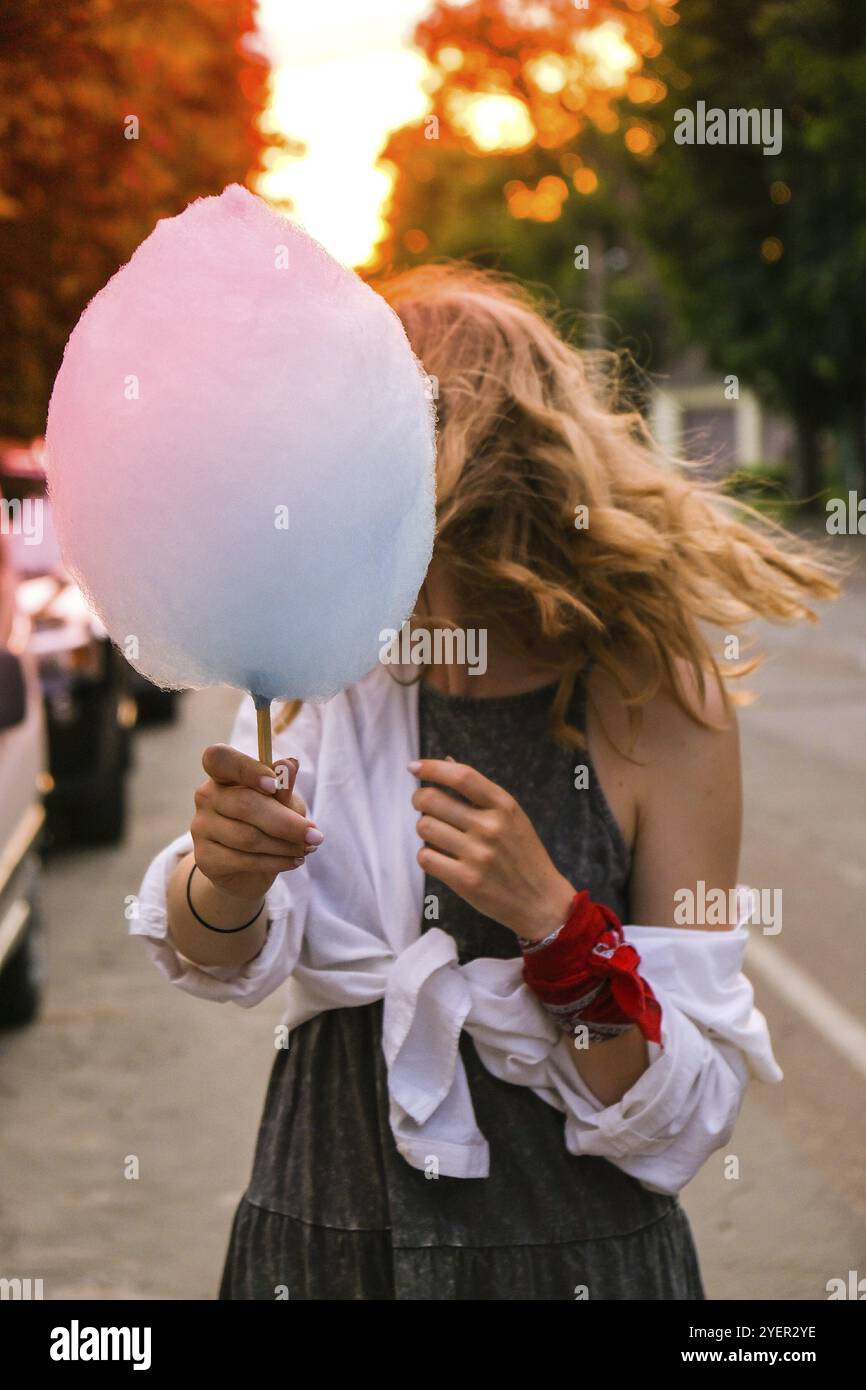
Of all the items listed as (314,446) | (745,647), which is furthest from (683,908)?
(314,446)

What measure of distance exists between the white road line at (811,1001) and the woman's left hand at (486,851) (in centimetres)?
347

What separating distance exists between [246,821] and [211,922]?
0.26 m

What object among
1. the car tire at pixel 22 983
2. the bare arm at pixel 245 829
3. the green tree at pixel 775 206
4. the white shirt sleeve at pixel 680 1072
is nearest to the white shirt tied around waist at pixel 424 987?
the white shirt sleeve at pixel 680 1072

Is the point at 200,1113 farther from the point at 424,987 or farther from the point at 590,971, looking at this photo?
the point at 590,971

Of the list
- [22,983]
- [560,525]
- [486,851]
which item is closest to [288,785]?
[486,851]

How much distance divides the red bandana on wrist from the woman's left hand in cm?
3

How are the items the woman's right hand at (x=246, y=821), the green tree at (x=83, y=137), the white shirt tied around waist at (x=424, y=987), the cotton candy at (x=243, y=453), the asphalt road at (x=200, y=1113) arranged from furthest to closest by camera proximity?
the green tree at (x=83, y=137) → the asphalt road at (x=200, y=1113) → the white shirt tied around waist at (x=424, y=987) → the woman's right hand at (x=246, y=821) → the cotton candy at (x=243, y=453)

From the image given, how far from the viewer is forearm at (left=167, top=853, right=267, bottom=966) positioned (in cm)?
175

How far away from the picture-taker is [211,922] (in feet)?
5.86

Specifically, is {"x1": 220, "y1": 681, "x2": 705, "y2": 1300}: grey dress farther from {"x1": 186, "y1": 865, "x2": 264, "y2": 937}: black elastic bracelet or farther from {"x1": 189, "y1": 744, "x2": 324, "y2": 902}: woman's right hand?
{"x1": 189, "y1": 744, "x2": 324, "y2": 902}: woman's right hand

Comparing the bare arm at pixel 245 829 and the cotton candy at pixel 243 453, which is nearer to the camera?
the cotton candy at pixel 243 453

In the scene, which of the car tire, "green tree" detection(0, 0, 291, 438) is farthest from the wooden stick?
"green tree" detection(0, 0, 291, 438)

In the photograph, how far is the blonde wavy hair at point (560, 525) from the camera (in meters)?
1.84

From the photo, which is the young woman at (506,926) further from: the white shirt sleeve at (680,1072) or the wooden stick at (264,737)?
the wooden stick at (264,737)
